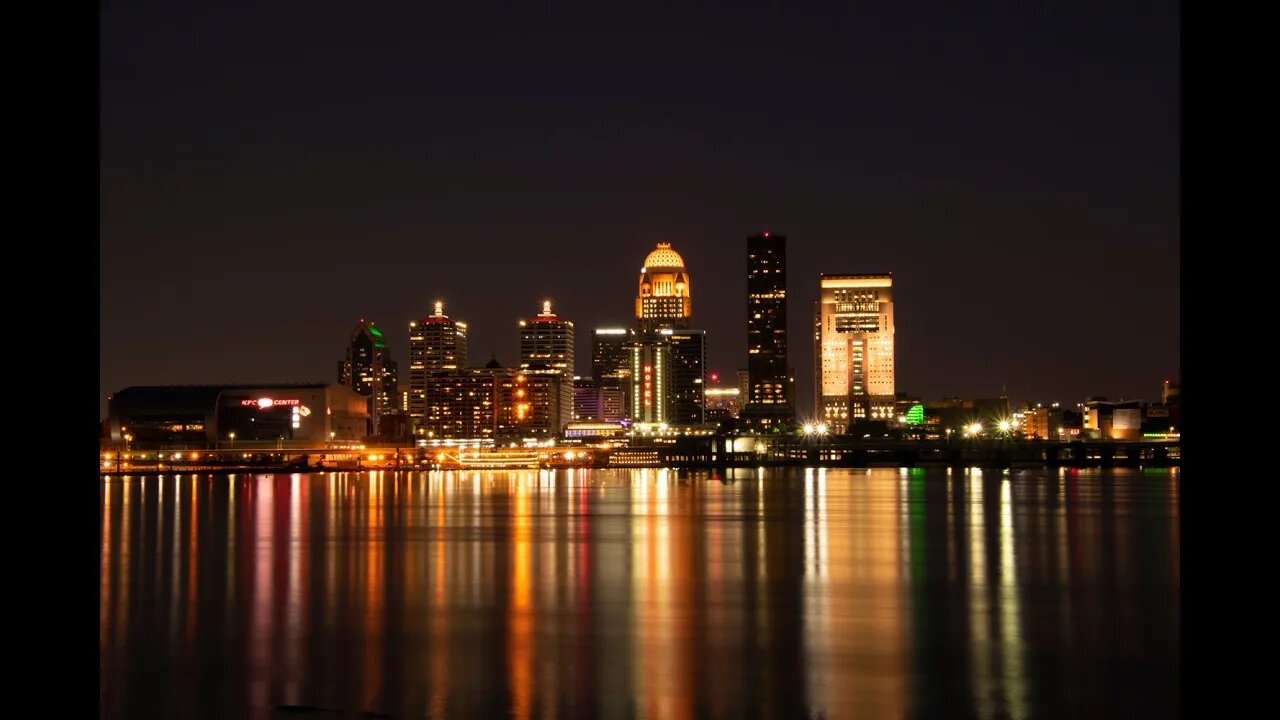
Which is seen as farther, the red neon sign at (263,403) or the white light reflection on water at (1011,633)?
the red neon sign at (263,403)

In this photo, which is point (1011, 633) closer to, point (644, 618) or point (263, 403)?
point (644, 618)

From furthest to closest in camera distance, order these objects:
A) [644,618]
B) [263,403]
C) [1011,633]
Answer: [263,403]
[644,618]
[1011,633]

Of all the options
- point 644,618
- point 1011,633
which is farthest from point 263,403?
point 1011,633

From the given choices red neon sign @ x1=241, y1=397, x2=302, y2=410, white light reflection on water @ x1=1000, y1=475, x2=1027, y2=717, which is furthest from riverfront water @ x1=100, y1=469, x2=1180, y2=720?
red neon sign @ x1=241, y1=397, x2=302, y2=410

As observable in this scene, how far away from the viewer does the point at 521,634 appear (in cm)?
2592

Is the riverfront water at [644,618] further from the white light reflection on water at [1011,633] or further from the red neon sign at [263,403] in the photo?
the red neon sign at [263,403]

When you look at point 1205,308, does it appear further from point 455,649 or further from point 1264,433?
point 455,649

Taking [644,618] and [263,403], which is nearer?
[644,618]

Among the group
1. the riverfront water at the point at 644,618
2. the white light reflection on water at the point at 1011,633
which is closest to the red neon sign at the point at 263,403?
the riverfront water at the point at 644,618

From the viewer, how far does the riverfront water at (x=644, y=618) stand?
19609mm

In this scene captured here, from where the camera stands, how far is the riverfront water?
64.3 feet

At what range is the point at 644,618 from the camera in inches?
1113

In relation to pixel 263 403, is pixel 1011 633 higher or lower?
lower
